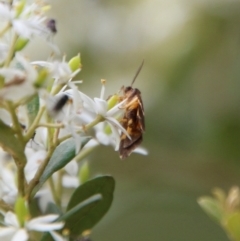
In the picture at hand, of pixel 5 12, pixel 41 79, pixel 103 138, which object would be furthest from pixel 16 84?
pixel 103 138

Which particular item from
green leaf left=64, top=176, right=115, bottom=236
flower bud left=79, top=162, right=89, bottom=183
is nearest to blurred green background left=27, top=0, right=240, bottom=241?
flower bud left=79, top=162, right=89, bottom=183

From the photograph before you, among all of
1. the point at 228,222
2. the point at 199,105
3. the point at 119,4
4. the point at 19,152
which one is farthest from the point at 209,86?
the point at 19,152

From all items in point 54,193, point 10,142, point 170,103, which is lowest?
point 170,103

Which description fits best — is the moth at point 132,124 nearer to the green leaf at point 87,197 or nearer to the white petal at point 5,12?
the green leaf at point 87,197

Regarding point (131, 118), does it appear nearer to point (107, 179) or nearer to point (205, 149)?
point (107, 179)

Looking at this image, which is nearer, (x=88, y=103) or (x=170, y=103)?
(x=88, y=103)

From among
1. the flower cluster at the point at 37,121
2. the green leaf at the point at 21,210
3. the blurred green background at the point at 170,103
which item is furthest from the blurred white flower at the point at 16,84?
the blurred green background at the point at 170,103

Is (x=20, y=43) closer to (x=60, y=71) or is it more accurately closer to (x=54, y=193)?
(x=60, y=71)
